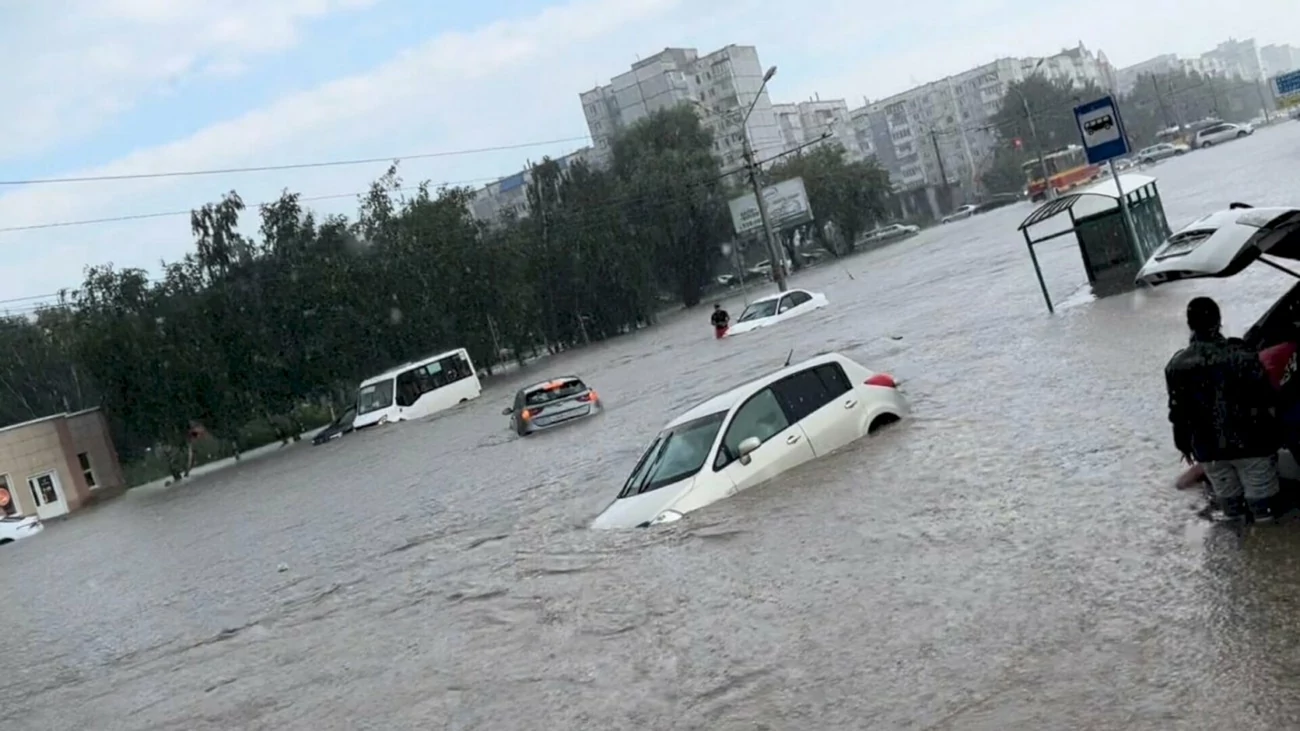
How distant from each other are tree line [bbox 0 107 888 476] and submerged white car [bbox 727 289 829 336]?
2306 centimetres

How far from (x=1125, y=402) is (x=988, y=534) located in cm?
407

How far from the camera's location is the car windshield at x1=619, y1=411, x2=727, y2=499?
45.9 feet

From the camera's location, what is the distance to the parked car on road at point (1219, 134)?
10181cm

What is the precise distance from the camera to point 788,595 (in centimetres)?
1020

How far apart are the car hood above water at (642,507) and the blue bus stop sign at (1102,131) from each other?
986 centimetres

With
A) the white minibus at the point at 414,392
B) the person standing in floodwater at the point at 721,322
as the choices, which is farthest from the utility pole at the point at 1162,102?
the white minibus at the point at 414,392

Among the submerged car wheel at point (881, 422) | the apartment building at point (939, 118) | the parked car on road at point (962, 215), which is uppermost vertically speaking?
the apartment building at point (939, 118)

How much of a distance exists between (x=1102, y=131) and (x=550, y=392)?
510 inches

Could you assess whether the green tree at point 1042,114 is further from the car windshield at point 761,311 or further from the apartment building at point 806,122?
the car windshield at point 761,311

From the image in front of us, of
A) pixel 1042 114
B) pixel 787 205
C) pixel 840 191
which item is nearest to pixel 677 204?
pixel 787 205

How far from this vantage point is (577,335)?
2928 inches

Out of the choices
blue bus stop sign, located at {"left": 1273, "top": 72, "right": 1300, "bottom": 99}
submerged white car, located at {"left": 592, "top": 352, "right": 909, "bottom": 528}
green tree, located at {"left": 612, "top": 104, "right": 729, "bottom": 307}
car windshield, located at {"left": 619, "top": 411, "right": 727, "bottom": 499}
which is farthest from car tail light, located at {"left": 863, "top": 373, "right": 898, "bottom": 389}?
green tree, located at {"left": 612, "top": 104, "right": 729, "bottom": 307}

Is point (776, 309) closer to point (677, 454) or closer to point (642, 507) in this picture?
point (677, 454)

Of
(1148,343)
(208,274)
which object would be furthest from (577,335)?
(1148,343)
